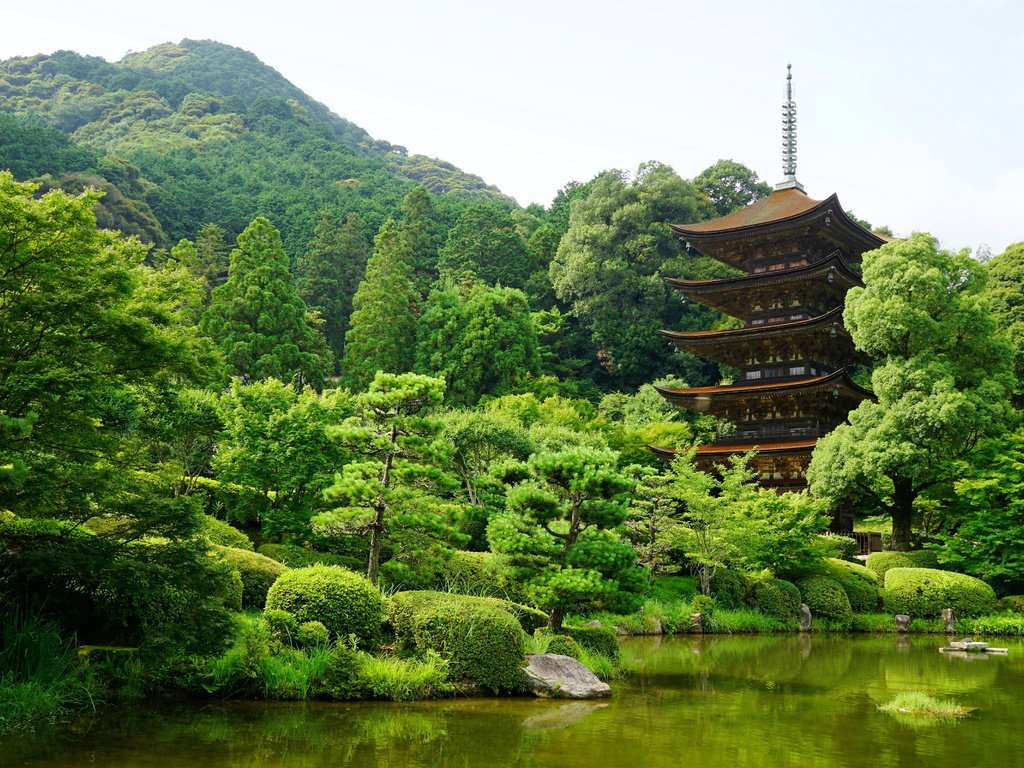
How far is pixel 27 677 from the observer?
8.45 metres

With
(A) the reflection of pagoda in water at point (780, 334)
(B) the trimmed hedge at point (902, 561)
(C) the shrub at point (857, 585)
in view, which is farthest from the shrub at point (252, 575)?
(B) the trimmed hedge at point (902, 561)

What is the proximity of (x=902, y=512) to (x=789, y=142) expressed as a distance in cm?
1734

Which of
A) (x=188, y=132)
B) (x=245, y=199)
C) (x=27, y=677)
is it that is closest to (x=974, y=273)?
(x=27, y=677)

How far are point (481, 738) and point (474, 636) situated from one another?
240 cm

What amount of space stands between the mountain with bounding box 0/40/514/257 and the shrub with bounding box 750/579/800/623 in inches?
1056

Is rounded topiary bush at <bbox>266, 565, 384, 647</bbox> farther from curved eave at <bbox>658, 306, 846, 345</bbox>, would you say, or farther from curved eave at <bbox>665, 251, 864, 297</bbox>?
curved eave at <bbox>665, 251, 864, 297</bbox>

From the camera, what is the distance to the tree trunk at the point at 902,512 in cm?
2489

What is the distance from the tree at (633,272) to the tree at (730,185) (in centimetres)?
312

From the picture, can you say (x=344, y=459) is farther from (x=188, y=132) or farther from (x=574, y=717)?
(x=188, y=132)

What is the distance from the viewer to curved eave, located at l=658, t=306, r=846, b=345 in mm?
27625

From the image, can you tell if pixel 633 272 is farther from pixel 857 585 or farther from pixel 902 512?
pixel 857 585

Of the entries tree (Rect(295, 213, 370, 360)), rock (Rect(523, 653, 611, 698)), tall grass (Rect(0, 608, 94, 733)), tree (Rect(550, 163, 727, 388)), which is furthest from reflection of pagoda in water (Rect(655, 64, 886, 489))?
tall grass (Rect(0, 608, 94, 733))

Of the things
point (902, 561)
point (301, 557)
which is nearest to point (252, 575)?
point (301, 557)

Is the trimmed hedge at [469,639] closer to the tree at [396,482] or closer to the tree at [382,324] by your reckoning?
the tree at [396,482]
